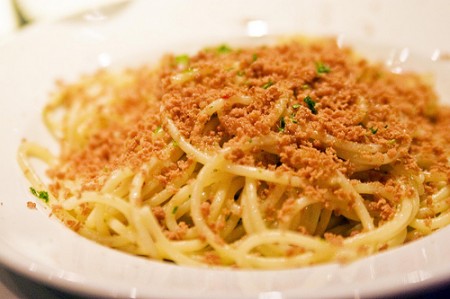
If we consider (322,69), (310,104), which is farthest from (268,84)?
(322,69)

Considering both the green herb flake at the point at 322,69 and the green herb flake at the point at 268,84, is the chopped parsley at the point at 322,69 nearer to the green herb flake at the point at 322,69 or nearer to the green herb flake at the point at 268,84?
the green herb flake at the point at 322,69

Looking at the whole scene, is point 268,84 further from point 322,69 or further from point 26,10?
point 26,10

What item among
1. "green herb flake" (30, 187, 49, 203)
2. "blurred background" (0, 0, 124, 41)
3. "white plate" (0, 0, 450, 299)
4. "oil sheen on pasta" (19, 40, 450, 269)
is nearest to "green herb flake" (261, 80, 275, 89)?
"oil sheen on pasta" (19, 40, 450, 269)

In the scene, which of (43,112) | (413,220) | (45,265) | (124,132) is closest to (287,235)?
(413,220)

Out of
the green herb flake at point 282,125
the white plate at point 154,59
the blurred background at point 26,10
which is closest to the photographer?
the white plate at point 154,59

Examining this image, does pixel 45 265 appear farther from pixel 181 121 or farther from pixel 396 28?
pixel 396 28

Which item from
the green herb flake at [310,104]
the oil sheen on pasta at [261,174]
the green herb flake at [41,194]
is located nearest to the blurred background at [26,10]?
the oil sheen on pasta at [261,174]

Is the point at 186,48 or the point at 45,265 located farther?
the point at 186,48
